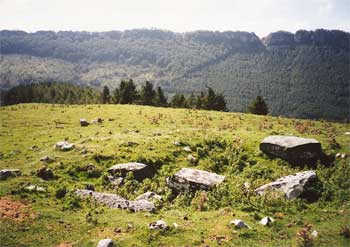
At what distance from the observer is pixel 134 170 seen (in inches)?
997

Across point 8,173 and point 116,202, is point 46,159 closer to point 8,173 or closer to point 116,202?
point 8,173

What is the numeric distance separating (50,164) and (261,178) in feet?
50.8

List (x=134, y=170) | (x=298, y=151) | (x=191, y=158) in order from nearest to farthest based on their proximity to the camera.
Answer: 1. (x=134, y=170)
2. (x=298, y=151)
3. (x=191, y=158)

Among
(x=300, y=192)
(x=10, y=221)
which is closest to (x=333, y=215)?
(x=300, y=192)

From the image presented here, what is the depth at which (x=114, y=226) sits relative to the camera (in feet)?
57.9

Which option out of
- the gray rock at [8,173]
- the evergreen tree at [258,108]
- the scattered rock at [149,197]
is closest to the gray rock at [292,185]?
the scattered rock at [149,197]

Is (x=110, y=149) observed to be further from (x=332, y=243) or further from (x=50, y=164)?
(x=332, y=243)

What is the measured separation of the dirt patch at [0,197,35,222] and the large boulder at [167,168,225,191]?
935 cm

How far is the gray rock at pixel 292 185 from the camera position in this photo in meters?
21.5

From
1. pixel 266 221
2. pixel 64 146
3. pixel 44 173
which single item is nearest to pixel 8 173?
pixel 44 173

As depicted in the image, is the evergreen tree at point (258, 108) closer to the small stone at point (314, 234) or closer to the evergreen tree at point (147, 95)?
the evergreen tree at point (147, 95)

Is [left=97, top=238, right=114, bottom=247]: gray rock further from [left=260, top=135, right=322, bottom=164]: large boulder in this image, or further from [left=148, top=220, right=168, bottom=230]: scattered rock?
[left=260, top=135, right=322, bottom=164]: large boulder

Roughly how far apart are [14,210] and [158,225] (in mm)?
7656

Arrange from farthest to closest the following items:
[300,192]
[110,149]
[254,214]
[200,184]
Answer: [110,149] → [200,184] → [300,192] → [254,214]
